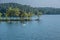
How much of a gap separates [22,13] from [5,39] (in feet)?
53.8

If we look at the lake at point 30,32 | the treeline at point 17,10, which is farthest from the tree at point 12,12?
the lake at point 30,32

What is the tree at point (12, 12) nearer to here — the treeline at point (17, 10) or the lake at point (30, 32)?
the treeline at point (17, 10)

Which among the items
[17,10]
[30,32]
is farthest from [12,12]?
[30,32]

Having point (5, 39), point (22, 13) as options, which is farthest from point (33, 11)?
point (5, 39)

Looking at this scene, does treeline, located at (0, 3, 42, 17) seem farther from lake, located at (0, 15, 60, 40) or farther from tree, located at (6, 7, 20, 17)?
lake, located at (0, 15, 60, 40)

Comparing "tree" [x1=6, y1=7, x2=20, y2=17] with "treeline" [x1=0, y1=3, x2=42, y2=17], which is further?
"treeline" [x1=0, y1=3, x2=42, y2=17]

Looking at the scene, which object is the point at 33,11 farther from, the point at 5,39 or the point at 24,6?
the point at 5,39

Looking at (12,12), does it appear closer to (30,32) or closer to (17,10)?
(17,10)

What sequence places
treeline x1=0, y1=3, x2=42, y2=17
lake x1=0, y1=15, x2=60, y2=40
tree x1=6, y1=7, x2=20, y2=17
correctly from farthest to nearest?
treeline x1=0, y1=3, x2=42, y2=17
tree x1=6, y1=7, x2=20, y2=17
lake x1=0, y1=15, x2=60, y2=40

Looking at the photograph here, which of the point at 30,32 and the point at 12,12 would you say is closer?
the point at 30,32

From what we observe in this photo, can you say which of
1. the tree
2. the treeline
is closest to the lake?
the tree

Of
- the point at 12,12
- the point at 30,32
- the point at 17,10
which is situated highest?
the point at 30,32

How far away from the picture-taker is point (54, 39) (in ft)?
24.0

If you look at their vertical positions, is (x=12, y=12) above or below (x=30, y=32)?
below
